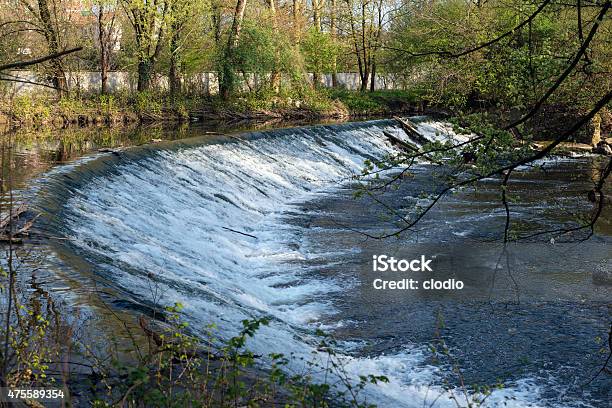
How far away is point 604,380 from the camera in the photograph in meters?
5.98

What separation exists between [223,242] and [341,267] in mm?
1973

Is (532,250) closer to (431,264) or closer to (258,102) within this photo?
(431,264)

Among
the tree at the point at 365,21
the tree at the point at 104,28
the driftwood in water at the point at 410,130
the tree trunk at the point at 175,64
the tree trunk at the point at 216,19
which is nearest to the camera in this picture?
the driftwood in water at the point at 410,130

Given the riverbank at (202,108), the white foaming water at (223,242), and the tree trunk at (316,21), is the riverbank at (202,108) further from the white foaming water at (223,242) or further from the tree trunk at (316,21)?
the white foaming water at (223,242)

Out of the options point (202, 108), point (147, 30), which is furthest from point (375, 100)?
point (147, 30)

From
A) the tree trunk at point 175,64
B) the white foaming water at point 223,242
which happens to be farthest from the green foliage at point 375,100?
the white foaming water at point 223,242

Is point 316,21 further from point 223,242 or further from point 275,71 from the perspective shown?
point 223,242

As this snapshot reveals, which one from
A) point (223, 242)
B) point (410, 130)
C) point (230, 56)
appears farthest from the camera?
point (230, 56)

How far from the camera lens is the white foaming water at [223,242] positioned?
622cm

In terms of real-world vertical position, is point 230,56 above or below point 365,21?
below

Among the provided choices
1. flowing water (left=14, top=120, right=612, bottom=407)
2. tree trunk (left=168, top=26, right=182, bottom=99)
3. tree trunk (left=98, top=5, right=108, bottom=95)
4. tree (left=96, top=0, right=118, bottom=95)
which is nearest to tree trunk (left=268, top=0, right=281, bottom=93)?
tree trunk (left=168, top=26, right=182, bottom=99)

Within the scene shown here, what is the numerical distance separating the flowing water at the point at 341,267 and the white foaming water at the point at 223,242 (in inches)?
1.1

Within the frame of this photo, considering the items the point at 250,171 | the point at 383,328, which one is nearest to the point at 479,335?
the point at 383,328

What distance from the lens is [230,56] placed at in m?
30.0
